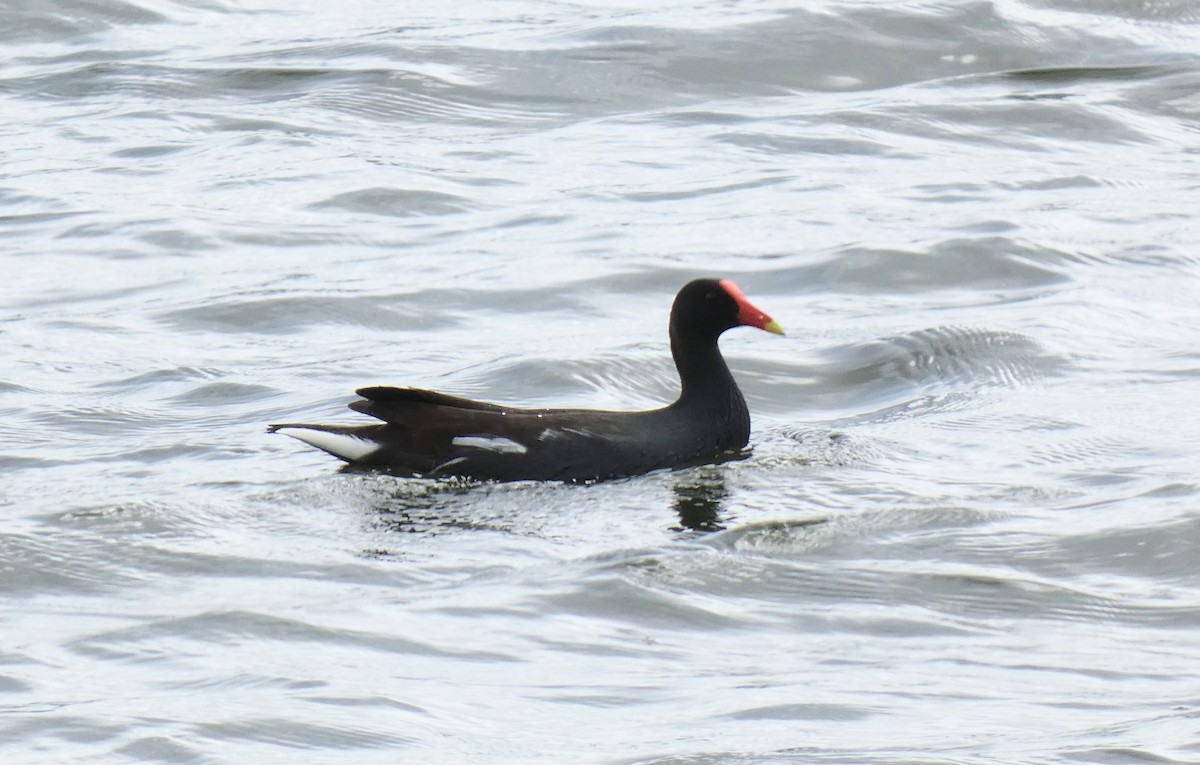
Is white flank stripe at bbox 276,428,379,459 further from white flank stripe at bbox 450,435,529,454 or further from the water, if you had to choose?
white flank stripe at bbox 450,435,529,454

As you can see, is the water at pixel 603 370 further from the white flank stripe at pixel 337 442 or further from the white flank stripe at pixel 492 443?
the white flank stripe at pixel 492 443

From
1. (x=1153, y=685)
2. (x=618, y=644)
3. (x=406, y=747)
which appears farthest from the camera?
(x=618, y=644)

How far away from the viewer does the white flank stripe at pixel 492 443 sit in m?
8.37

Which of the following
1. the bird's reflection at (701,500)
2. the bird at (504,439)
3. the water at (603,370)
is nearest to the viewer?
the water at (603,370)

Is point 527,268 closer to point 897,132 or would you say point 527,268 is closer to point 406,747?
point 897,132

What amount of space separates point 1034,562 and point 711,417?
79.4 inches

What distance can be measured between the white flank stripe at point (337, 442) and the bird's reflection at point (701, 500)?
3.88 ft

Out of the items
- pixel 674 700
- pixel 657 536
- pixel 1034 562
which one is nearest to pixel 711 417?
pixel 657 536

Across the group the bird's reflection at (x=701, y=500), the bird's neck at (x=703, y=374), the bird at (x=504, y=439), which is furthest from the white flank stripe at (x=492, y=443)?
the bird's neck at (x=703, y=374)

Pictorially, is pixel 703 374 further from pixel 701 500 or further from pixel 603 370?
pixel 603 370

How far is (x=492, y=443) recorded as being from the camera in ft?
27.5

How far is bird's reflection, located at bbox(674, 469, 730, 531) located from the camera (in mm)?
7750

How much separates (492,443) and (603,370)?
6.32 ft

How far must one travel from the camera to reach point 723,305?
30.2 feet
